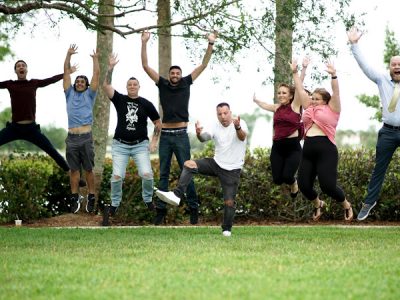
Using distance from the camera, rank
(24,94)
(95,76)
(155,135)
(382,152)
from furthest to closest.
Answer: (155,135) → (24,94) → (95,76) → (382,152)

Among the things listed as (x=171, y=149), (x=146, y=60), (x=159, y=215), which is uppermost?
(x=146, y=60)

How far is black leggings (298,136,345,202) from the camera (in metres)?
12.8

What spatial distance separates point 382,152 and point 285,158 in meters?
1.48

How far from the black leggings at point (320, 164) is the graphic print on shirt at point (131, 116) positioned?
2899 millimetres

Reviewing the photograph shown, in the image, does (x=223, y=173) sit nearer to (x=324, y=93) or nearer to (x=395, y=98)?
(x=324, y=93)

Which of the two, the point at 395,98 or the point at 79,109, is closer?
the point at 395,98

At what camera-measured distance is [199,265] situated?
381 inches

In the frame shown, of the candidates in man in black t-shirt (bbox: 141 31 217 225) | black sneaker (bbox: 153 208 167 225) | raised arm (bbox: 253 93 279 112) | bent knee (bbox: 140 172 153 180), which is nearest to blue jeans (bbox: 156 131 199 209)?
man in black t-shirt (bbox: 141 31 217 225)

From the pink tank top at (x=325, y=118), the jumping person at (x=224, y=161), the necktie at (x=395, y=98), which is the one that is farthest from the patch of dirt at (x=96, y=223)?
the necktie at (x=395, y=98)

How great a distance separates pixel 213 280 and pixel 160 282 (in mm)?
532

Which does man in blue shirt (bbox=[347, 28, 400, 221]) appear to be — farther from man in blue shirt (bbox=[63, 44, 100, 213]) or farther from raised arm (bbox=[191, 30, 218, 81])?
man in blue shirt (bbox=[63, 44, 100, 213])

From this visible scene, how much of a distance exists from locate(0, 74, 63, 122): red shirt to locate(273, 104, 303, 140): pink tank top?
386cm

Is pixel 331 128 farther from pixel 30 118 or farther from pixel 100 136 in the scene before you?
pixel 100 136

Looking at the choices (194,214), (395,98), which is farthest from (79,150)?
(395,98)
